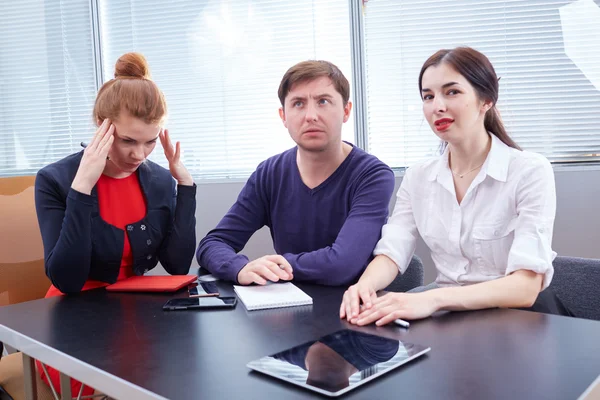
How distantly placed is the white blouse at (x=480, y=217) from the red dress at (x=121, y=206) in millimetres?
795

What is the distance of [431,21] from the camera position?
272 centimetres

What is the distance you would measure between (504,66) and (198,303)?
2010 mm

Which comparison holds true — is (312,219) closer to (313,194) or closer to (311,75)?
(313,194)

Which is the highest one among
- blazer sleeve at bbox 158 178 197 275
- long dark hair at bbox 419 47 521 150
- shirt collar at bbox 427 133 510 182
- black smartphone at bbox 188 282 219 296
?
long dark hair at bbox 419 47 521 150

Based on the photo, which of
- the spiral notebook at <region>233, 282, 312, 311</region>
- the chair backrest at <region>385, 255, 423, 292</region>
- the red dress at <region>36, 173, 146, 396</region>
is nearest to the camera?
the spiral notebook at <region>233, 282, 312, 311</region>

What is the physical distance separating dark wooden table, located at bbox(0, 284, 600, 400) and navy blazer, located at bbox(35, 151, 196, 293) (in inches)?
8.4

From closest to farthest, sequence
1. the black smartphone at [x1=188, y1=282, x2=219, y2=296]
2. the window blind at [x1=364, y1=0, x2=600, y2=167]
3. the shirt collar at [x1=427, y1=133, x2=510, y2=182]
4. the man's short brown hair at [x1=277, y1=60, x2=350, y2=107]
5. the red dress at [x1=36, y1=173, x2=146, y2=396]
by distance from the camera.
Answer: the black smartphone at [x1=188, y1=282, x2=219, y2=296] → the shirt collar at [x1=427, y1=133, x2=510, y2=182] → the red dress at [x1=36, y1=173, x2=146, y2=396] → the man's short brown hair at [x1=277, y1=60, x2=350, y2=107] → the window blind at [x1=364, y1=0, x2=600, y2=167]

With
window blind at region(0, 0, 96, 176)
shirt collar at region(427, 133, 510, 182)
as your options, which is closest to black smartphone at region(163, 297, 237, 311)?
shirt collar at region(427, 133, 510, 182)

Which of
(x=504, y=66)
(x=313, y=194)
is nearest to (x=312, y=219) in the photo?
(x=313, y=194)

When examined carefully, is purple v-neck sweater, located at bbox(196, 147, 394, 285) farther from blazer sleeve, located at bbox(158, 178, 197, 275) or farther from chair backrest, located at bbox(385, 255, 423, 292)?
chair backrest, located at bbox(385, 255, 423, 292)

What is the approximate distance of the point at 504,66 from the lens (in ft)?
8.66

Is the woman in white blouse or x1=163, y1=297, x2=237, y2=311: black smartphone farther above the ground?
the woman in white blouse

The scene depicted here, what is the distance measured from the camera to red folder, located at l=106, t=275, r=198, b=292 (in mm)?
1484

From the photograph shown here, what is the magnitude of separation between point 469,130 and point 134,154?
40.1 inches
